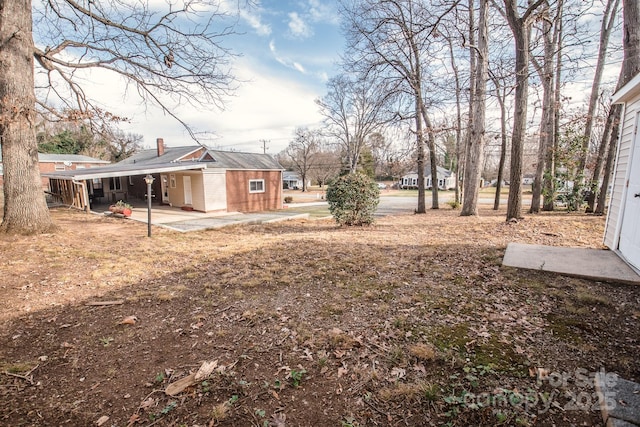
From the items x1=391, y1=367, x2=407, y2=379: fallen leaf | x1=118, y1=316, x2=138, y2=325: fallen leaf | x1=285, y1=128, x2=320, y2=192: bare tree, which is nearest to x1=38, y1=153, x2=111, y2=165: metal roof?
x1=285, y1=128, x2=320, y2=192: bare tree

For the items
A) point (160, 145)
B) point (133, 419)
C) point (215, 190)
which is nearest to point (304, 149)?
point (160, 145)

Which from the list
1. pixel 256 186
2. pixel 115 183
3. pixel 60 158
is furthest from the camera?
pixel 60 158

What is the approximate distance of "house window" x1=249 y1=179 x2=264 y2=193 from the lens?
718 inches

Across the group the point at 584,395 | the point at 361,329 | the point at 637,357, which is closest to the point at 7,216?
the point at 361,329

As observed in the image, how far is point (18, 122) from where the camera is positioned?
22.2ft

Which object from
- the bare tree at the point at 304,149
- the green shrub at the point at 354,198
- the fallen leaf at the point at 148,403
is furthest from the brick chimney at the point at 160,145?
the bare tree at the point at 304,149

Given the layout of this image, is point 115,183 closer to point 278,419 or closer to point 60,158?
point 60,158

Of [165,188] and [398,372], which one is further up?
[165,188]

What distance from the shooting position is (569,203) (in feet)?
40.4

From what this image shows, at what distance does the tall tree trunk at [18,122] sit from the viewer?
21.7ft

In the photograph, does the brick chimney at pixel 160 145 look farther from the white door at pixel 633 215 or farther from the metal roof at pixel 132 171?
the white door at pixel 633 215

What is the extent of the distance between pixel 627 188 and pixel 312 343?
5434 millimetres

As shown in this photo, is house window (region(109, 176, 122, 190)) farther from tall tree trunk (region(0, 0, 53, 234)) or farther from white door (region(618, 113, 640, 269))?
white door (region(618, 113, 640, 269))

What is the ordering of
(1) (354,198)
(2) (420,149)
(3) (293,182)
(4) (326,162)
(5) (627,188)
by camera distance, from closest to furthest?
(5) (627,188) < (1) (354,198) < (2) (420,149) < (4) (326,162) < (3) (293,182)
